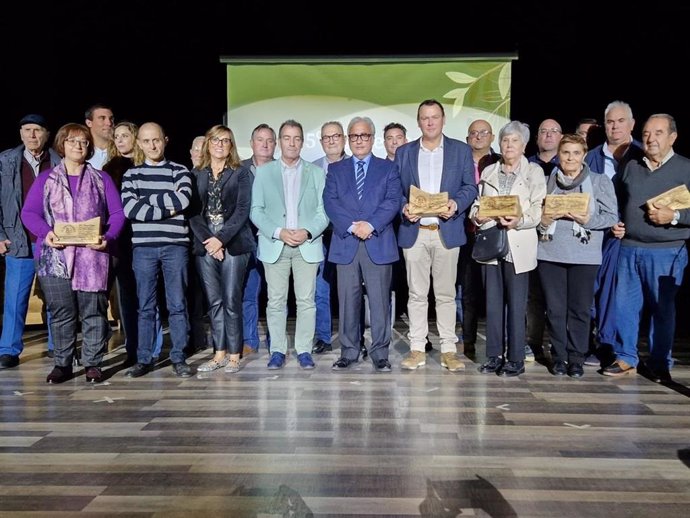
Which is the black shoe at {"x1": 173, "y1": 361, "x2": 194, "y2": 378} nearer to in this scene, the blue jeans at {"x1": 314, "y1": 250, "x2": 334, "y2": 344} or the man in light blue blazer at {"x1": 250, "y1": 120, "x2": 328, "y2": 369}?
the man in light blue blazer at {"x1": 250, "y1": 120, "x2": 328, "y2": 369}

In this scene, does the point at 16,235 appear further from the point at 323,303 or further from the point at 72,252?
the point at 323,303

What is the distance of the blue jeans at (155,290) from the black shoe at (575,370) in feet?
7.90

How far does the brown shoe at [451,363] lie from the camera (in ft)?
A: 13.3

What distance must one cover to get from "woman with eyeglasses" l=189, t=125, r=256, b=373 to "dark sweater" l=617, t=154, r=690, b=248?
2.38 meters

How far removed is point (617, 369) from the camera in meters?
3.93

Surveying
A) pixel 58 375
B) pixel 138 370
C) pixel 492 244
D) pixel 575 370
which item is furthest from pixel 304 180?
pixel 575 370

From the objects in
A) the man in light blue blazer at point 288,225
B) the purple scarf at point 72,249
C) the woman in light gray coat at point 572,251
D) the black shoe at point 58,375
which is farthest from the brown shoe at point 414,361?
the black shoe at point 58,375

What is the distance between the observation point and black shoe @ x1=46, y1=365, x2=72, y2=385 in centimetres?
386

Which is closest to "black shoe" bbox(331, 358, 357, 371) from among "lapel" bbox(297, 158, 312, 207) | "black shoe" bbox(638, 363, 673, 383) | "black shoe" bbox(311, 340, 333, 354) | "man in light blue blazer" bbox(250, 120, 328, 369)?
"man in light blue blazer" bbox(250, 120, 328, 369)

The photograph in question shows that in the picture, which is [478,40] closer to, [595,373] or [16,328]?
[595,373]

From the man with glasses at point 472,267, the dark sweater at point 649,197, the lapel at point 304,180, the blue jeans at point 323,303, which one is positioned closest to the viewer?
the dark sweater at point 649,197

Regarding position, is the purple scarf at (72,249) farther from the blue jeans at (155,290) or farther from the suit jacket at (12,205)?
the suit jacket at (12,205)

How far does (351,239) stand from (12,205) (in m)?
2.32

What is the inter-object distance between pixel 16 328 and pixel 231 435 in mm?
2292
